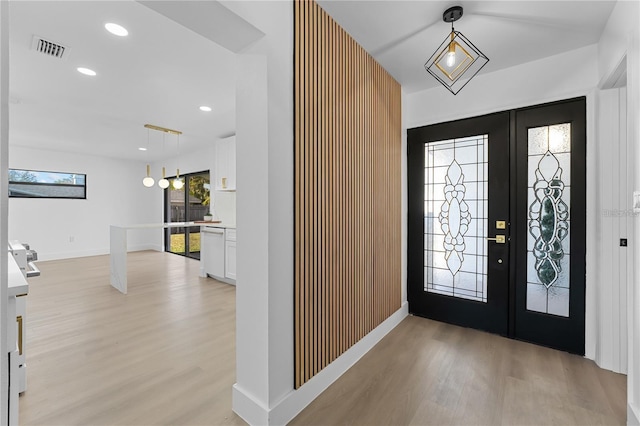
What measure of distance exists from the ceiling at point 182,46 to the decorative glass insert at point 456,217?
30.8 inches

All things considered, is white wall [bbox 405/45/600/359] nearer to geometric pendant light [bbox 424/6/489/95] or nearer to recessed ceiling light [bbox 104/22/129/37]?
geometric pendant light [bbox 424/6/489/95]

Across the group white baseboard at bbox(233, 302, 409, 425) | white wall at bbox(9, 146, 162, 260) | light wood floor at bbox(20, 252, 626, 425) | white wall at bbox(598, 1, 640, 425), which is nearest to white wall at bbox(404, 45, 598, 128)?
white wall at bbox(598, 1, 640, 425)

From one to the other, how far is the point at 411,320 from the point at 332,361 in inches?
56.3

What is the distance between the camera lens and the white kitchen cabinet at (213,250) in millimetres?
4836

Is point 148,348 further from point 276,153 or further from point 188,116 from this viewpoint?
point 188,116

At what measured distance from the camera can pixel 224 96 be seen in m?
3.54

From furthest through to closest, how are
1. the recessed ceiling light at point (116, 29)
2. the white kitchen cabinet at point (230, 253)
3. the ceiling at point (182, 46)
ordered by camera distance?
the white kitchen cabinet at point (230, 253), the recessed ceiling light at point (116, 29), the ceiling at point (182, 46)

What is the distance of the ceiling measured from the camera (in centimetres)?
198

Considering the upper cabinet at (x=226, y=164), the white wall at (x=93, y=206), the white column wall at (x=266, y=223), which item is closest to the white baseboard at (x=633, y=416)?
the white column wall at (x=266, y=223)

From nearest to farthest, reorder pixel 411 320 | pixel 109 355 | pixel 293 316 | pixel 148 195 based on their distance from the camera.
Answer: pixel 293 316, pixel 109 355, pixel 411 320, pixel 148 195

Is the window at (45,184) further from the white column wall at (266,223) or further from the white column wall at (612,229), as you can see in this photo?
the white column wall at (612,229)

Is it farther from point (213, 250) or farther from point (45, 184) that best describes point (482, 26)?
point (45, 184)

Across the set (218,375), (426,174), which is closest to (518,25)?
(426,174)

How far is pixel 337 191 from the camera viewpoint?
6.97 ft
